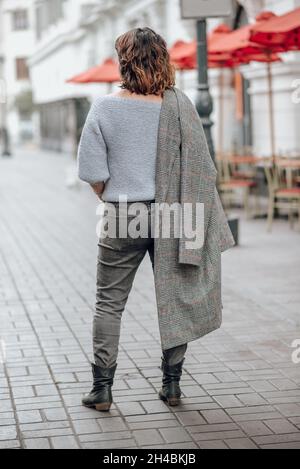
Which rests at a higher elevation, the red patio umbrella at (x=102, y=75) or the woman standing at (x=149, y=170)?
the red patio umbrella at (x=102, y=75)

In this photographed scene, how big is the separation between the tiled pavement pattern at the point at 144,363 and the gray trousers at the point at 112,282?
0.34m

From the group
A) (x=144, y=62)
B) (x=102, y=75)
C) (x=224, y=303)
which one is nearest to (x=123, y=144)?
(x=144, y=62)

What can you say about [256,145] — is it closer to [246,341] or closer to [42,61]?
[246,341]

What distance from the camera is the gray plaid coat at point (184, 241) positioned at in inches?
185

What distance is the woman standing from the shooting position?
4688 mm

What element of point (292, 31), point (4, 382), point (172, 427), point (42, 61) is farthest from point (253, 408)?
point (42, 61)

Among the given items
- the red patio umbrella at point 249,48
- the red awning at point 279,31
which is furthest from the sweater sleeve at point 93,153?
the red patio umbrella at point 249,48

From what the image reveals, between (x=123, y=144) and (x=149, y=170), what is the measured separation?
0.18 m

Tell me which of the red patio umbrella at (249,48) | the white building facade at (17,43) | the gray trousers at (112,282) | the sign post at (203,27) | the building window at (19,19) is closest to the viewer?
the gray trousers at (112,282)

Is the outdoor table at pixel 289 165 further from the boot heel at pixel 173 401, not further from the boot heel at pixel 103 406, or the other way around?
the boot heel at pixel 103 406

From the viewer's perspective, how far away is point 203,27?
10.4 m

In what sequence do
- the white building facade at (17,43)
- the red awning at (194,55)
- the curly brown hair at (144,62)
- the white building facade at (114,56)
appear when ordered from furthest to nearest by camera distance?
the white building facade at (17,43)
the white building facade at (114,56)
the red awning at (194,55)
the curly brown hair at (144,62)

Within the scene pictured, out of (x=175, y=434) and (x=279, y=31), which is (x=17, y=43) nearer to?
(x=279, y=31)

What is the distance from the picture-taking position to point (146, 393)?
17.2 ft
